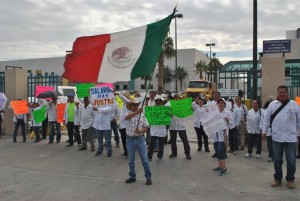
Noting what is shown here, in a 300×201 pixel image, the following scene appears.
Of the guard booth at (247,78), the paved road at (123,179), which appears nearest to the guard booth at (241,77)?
the guard booth at (247,78)

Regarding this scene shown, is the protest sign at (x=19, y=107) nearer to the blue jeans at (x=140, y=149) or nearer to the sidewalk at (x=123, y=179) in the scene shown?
the sidewalk at (x=123, y=179)

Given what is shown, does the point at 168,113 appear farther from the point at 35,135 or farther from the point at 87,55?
the point at 35,135

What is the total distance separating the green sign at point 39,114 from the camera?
12.2 metres

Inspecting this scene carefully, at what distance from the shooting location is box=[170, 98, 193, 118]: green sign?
947 centimetres

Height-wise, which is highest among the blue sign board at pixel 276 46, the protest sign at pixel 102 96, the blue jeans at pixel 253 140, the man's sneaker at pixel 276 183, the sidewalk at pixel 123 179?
the blue sign board at pixel 276 46

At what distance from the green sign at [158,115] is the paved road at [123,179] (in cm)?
103

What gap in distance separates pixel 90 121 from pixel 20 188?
415 centimetres

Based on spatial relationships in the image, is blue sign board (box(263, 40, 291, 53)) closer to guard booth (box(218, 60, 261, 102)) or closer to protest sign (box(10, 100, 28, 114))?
guard booth (box(218, 60, 261, 102))

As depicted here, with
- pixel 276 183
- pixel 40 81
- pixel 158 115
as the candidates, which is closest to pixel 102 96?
pixel 158 115

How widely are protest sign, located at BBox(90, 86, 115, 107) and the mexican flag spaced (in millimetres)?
2797

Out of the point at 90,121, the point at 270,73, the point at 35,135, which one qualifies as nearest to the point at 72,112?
the point at 90,121

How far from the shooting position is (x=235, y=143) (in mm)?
9852

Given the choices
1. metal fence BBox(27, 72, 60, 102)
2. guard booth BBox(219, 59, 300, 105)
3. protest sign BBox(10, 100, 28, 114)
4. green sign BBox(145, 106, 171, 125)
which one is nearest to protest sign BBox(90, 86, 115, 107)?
green sign BBox(145, 106, 171, 125)

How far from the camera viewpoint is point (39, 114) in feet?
40.2
